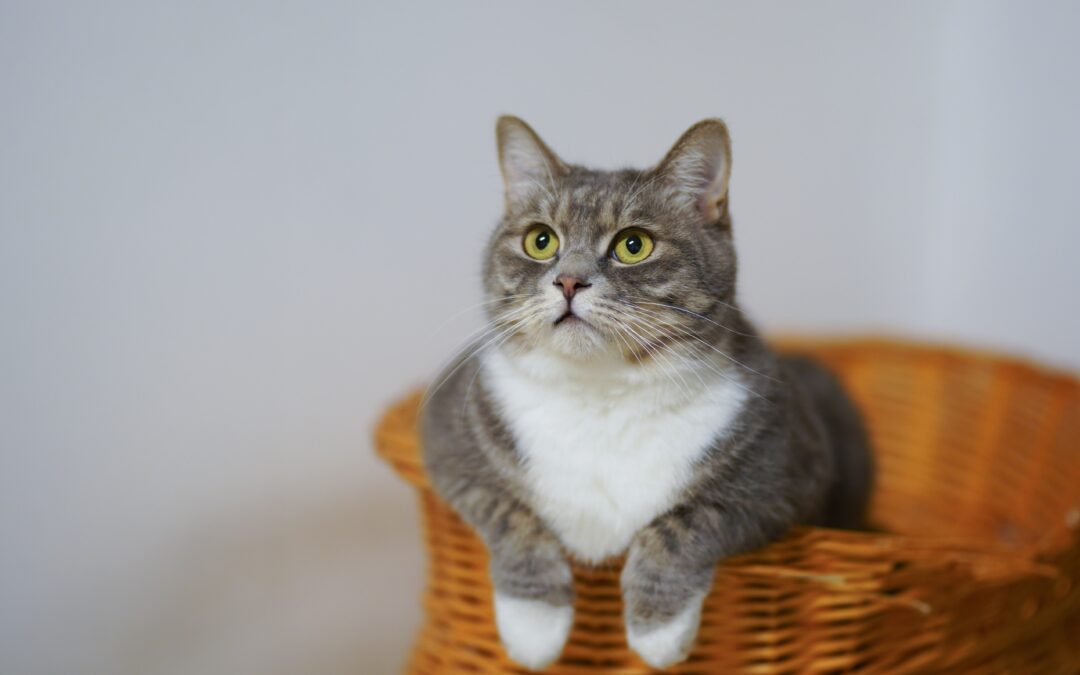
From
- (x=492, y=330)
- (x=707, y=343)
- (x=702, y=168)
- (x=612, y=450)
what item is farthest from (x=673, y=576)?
(x=702, y=168)

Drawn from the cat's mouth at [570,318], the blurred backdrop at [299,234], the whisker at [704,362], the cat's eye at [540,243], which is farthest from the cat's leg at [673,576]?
the blurred backdrop at [299,234]

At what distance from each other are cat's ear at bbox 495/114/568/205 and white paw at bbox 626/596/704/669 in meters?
0.60

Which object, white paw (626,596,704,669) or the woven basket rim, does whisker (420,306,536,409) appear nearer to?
the woven basket rim

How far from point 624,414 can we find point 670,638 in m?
0.28

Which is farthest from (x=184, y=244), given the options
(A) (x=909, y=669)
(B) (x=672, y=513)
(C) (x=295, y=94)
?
(A) (x=909, y=669)

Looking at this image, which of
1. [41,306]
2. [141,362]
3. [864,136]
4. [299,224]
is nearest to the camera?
[41,306]

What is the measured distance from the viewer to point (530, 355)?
3.55ft

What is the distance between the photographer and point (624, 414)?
3.51 feet

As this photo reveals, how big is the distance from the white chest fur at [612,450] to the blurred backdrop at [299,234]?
12.0 inches

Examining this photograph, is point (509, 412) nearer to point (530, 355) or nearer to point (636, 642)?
point (530, 355)

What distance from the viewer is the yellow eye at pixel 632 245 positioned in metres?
1.08

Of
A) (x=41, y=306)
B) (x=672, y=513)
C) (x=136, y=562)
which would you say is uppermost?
(x=41, y=306)

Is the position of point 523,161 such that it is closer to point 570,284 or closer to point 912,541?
point 570,284

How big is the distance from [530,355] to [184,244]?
2.85 feet
